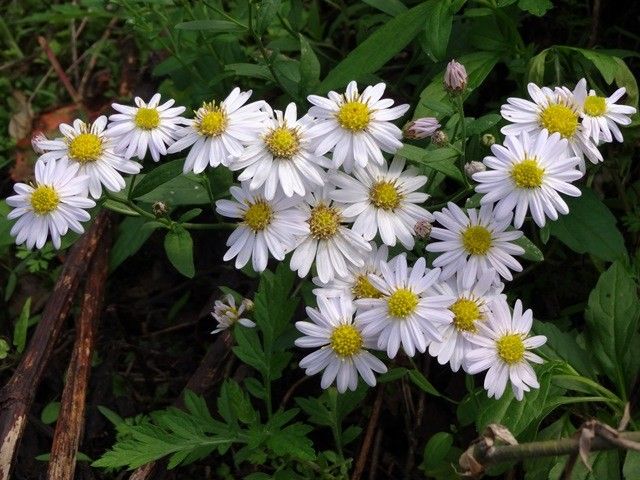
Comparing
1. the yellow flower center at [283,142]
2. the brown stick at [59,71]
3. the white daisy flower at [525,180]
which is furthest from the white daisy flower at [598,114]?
the brown stick at [59,71]

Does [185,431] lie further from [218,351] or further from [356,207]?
[356,207]

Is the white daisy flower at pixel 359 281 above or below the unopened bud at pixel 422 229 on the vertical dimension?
below

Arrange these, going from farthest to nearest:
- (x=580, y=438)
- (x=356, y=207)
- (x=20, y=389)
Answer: (x=20, y=389) < (x=356, y=207) < (x=580, y=438)

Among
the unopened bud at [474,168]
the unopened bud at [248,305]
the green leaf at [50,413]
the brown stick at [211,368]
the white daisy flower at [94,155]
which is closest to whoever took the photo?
the unopened bud at [474,168]

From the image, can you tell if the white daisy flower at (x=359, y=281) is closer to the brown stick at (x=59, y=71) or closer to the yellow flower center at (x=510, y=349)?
the yellow flower center at (x=510, y=349)

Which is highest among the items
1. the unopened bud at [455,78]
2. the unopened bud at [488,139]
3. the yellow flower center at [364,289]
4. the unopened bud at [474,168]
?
→ the unopened bud at [455,78]

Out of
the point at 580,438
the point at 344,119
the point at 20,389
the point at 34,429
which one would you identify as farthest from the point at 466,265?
the point at 34,429
